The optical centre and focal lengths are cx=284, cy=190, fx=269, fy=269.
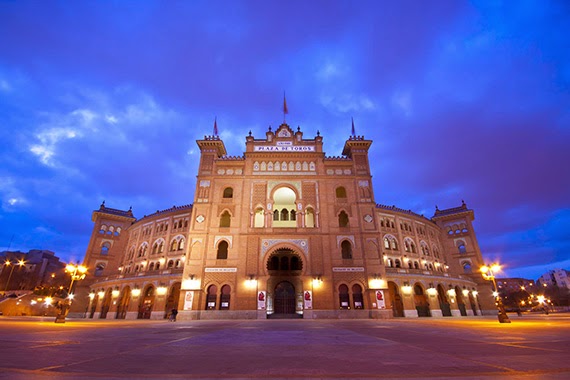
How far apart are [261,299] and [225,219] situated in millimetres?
10336

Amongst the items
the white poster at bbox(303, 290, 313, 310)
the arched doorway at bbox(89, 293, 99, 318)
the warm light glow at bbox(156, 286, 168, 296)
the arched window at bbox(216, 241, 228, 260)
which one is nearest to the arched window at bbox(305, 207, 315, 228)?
the white poster at bbox(303, 290, 313, 310)

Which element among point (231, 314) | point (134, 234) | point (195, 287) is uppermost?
point (134, 234)

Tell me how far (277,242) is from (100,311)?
2917 centimetres

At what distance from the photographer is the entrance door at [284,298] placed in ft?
101

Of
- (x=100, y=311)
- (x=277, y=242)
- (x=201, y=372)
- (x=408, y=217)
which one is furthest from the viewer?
(x=408, y=217)

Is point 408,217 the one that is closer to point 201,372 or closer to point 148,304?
point 148,304

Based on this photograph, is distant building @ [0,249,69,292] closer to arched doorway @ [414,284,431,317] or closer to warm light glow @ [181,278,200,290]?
warm light glow @ [181,278,200,290]

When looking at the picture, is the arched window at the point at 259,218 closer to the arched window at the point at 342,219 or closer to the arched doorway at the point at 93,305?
the arched window at the point at 342,219

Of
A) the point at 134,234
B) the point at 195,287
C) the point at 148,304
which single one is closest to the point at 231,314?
the point at 195,287

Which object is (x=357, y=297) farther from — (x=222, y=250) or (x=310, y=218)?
(x=222, y=250)

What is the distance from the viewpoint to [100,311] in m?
38.5

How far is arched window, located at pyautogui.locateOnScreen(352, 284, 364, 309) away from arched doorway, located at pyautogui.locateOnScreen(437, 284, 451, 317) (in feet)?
50.4

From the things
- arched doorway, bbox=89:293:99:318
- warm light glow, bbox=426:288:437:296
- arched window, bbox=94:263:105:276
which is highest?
arched window, bbox=94:263:105:276

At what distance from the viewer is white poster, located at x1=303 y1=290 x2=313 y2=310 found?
27688 millimetres
